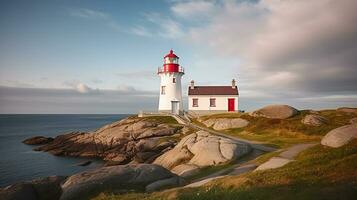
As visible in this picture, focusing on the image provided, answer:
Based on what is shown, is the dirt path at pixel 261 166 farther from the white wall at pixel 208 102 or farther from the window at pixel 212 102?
the window at pixel 212 102

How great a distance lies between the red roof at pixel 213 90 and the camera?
6172 centimetres

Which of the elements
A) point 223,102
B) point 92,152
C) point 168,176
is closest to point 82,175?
point 168,176

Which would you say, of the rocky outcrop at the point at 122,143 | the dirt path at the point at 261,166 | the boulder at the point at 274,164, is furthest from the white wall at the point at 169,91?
the boulder at the point at 274,164

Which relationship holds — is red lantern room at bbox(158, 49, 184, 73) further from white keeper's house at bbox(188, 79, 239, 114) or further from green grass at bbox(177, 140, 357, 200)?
green grass at bbox(177, 140, 357, 200)

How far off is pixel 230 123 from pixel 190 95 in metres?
16.5

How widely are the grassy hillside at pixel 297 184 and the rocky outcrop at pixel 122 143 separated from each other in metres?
22.4

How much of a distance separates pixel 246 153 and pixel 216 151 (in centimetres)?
316

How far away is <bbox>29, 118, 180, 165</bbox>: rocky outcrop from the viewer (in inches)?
1605

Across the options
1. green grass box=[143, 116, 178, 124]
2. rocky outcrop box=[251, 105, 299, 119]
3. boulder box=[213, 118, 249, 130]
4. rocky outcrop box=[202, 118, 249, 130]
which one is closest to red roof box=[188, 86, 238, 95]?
green grass box=[143, 116, 178, 124]

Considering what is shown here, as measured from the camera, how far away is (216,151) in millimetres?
27484

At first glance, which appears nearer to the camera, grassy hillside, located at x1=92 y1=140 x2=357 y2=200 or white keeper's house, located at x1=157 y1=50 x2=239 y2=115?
grassy hillside, located at x1=92 y1=140 x2=357 y2=200

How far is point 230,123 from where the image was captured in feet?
155

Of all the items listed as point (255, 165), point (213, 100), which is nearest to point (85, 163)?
point (213, 100)

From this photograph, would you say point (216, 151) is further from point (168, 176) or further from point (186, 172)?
point (168, 176)
